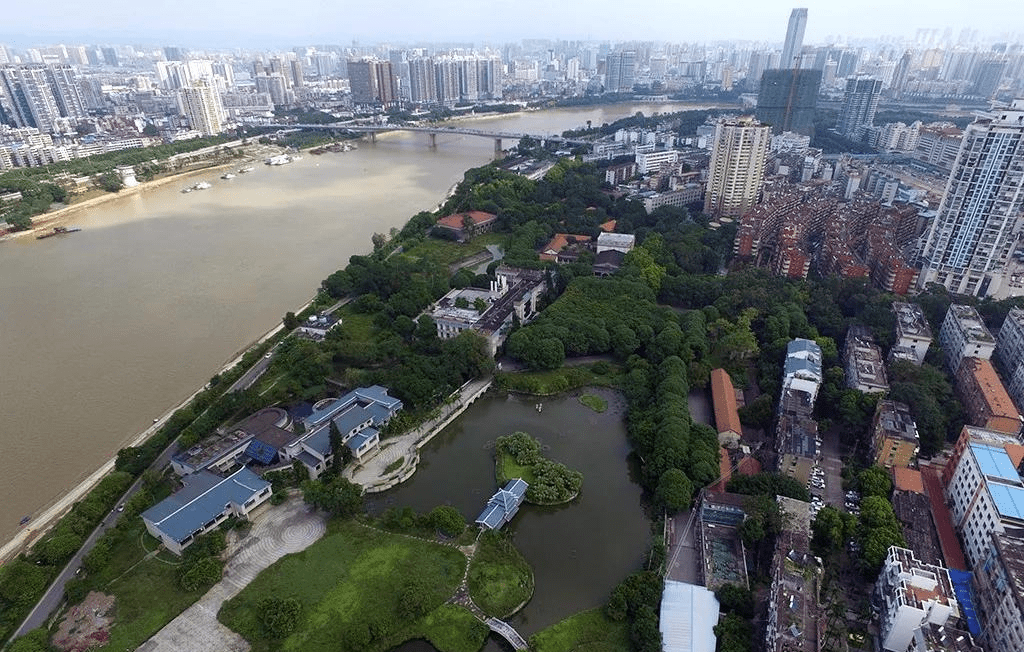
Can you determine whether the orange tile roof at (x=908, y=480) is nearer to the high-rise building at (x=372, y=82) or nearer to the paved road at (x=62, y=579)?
the paved road at (x=62, y=579)

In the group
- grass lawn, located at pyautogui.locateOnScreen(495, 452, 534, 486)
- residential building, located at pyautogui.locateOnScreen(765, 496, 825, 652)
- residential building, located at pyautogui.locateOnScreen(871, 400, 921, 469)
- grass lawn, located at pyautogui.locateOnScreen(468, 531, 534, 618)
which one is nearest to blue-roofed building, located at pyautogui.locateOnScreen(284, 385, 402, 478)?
grass lawn, located at pyautogui.locateOnScreen(495, 452, 534, 486)

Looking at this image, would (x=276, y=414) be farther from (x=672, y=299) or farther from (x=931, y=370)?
(x=931, y=370)

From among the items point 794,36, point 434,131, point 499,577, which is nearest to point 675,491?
point 499,577

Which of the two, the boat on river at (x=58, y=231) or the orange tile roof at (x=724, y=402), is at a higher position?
the orange tile roof at (x=724, y=402)

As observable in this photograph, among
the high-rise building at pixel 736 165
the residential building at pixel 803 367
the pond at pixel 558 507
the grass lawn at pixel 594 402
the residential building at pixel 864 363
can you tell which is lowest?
the pond at pixel 558 507

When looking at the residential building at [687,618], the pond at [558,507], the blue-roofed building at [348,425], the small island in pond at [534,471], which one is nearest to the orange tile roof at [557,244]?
the pond at [558,507]

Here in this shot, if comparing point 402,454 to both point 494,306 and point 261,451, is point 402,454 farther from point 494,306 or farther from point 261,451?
point 494,306
